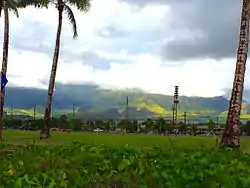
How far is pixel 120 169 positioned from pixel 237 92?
9.35 metres

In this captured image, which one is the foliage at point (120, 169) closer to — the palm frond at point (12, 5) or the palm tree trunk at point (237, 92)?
the palm tree trunk at point (237, 92)

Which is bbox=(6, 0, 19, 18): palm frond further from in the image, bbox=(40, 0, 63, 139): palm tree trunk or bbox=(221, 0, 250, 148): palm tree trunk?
bbox=(221, 0, 250, 148): palm tree trunk

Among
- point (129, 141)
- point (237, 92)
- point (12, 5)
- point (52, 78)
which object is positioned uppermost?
point (12, 5)

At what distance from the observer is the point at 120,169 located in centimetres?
552

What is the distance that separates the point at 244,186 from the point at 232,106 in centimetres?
984

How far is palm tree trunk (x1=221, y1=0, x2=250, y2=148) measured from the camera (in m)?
14.0

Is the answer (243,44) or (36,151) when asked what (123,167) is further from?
(243,44)

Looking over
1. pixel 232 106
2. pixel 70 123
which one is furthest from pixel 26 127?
pixel 232 106

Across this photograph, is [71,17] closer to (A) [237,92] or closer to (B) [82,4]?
(B) [82,4]

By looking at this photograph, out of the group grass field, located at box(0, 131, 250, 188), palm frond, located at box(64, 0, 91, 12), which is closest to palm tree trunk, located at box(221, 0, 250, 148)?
grass field, located at box(0, 131, 250, 188)

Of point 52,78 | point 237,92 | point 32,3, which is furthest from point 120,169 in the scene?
point 32,3

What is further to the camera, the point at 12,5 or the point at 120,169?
the point at 12,5

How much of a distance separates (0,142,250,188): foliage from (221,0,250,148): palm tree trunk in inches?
298

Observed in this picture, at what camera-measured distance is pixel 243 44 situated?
1434 cm
